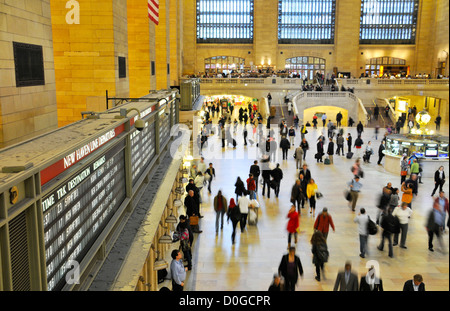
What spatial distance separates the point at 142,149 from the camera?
27.2 feet

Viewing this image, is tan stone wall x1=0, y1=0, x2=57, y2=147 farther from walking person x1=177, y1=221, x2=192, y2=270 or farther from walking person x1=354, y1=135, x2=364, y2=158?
walking person x1=354, y1=135, x2=364, y2=158

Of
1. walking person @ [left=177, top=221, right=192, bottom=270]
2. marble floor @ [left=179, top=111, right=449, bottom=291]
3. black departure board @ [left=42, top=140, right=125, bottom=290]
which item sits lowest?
marble floor @ [left=179, top=111, right=449, bottom=291]

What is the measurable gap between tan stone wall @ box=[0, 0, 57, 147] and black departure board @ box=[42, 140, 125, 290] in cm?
182

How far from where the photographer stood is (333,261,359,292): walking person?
22.4 ft

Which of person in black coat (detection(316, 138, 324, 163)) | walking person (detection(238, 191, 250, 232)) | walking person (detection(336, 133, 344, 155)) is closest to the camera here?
walking person (detection(238, 191, 250, 232))

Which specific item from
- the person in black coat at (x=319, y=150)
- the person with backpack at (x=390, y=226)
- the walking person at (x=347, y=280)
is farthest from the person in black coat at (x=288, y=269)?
the person in black coat at (x=319, y=150)

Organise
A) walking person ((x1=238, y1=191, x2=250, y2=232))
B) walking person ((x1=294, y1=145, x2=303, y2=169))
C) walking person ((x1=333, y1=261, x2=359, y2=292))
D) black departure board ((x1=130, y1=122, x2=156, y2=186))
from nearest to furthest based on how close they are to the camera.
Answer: walking person ((x1=333, y1=261, x2=359, y2=292)), black departure board ((x1=130, y1=122, x2=156, y2=186)), walking person ((x1=238, y1=191, x2=250, y2=232)), walking person ((x1=294, y1=145, x2=303, y2=169))

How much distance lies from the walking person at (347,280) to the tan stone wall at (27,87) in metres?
5.41

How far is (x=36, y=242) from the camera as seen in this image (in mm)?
3049

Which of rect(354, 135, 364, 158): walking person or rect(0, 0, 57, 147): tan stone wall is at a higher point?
rect(0, 0, 57, 147): tan stone wall

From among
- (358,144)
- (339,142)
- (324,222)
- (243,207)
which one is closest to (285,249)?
(324,222)

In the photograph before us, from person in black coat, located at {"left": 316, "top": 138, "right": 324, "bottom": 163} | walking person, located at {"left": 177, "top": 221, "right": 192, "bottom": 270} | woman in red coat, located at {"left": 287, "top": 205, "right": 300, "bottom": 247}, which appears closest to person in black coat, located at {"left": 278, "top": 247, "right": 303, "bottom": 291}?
walking person, located at {"left": 177, "top": 221, "right": 192, "bottom": 270}

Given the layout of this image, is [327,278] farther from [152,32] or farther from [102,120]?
[152,32]

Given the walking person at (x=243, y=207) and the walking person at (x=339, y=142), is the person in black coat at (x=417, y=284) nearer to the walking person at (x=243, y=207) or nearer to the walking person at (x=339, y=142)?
the walking person at (x=243, y=207)
